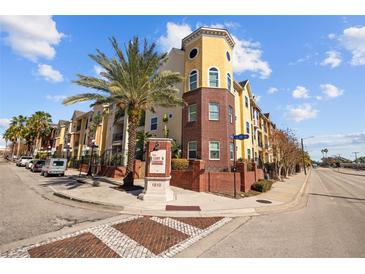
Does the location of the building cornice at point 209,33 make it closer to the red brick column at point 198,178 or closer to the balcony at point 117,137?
the red brick column at point 198,178

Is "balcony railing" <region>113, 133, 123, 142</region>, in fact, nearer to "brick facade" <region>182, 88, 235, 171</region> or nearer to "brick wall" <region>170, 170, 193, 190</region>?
"brick facade" <region>182, 88, 235, 171</region>

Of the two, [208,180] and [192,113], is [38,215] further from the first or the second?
[192,113]

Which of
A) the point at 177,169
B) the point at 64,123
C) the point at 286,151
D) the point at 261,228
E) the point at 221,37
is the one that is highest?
the point at 221,37

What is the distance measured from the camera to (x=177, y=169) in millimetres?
15258

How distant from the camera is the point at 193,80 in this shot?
18.3 meters

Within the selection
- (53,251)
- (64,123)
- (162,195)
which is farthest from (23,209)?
(64,123)

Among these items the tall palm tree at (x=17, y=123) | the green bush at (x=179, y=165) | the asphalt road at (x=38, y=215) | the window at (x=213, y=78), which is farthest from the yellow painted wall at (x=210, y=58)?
the tall palm tree at (x=17, y=123)

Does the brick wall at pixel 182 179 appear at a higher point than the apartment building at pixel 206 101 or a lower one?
lower

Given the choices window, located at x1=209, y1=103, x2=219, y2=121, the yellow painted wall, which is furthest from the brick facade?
the yellow painted wall

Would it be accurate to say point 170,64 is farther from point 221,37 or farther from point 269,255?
point 269,255

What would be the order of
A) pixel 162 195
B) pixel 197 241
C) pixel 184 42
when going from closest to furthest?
pixel 197 241, pixel 162 195, pixel 184 42

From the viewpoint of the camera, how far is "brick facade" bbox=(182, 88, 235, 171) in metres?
16.5

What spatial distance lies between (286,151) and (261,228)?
23937 millimetres

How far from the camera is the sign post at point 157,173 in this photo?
10.4 m
